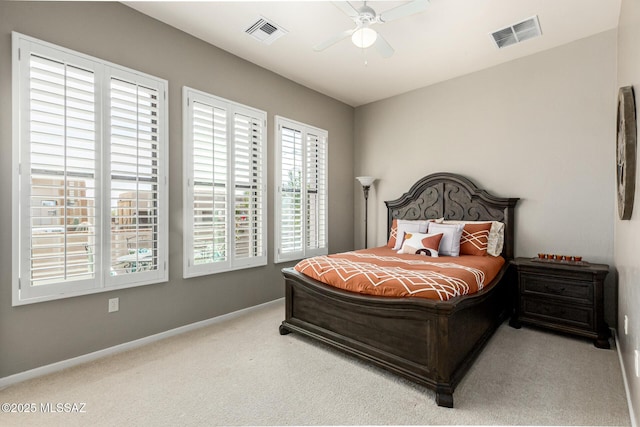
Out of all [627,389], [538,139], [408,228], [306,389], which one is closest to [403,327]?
[306,389]

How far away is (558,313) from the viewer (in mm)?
3053

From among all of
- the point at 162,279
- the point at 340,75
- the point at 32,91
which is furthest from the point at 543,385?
the point at 32,91

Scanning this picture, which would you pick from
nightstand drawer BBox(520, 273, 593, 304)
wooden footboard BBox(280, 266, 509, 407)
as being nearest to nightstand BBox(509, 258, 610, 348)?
nightstand drawer BBox(520, 273, 593, 304)

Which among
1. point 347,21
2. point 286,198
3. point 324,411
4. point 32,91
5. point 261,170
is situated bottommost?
point 324,411

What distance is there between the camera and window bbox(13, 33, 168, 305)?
7.48 feet

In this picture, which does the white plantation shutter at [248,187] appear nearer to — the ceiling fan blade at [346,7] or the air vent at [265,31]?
the air vent at [265,31]

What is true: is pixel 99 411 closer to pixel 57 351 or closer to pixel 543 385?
pixel 57 351

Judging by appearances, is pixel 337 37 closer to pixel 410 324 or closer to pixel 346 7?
pixel 346 7

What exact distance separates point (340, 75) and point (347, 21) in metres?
1.20

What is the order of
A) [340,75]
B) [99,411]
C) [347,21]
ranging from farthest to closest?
1. [340,75]
2. [347,21]
3. [99,411]

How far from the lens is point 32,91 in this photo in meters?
2.30

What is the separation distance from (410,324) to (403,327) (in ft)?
0.21

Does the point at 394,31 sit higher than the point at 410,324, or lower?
higher

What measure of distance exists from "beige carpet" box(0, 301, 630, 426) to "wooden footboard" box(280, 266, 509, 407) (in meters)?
0.12
